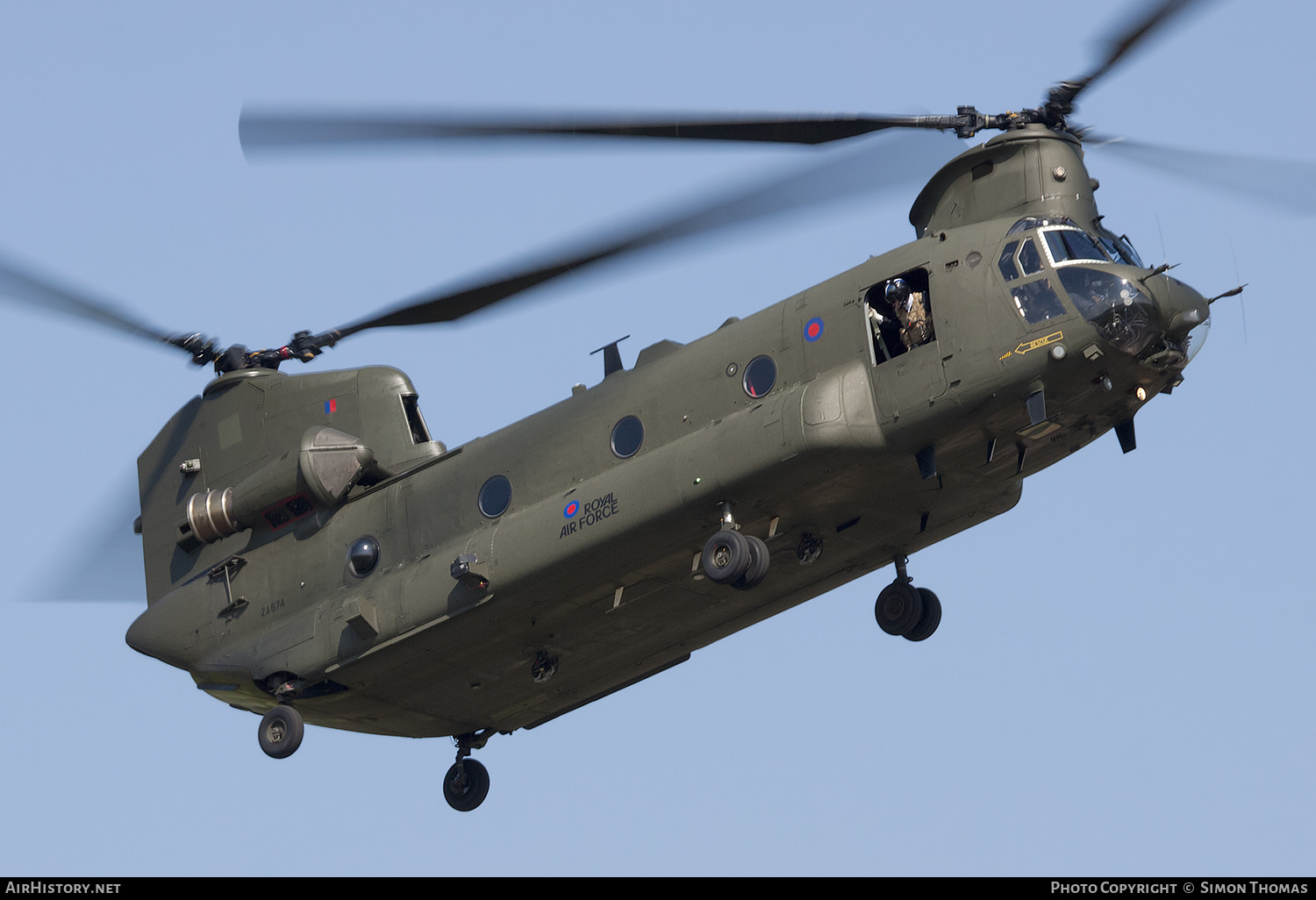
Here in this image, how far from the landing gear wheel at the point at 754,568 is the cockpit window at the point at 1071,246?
15.9 feet

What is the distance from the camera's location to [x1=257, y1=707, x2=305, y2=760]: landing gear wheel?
27.8 metres

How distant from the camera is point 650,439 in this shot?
25.2 metres

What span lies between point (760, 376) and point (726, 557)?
236cm

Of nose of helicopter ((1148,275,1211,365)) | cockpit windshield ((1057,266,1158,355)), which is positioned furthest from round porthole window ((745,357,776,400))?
nose of helicopter ((1148,275,1211,365))

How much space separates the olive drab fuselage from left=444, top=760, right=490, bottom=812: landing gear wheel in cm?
70

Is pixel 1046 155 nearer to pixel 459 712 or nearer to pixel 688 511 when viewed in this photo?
pixel 688 511

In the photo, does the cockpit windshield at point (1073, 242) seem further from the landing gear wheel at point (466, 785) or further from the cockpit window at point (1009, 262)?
the landing gear wheel at point (466, 785)

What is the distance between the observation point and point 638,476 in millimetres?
24719

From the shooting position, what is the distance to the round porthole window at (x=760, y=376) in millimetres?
24359

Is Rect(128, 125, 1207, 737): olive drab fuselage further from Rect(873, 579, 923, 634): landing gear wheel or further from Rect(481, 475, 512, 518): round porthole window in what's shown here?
Rect(873, 579, 923, 634): landing gear wheel

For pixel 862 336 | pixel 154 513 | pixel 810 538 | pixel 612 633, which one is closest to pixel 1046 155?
pixel 862 336

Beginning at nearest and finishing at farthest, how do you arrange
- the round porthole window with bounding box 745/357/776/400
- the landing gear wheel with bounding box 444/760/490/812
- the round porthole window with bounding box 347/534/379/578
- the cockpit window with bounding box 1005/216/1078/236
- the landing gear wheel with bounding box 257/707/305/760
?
the cockpit window with bounding box 1005/216/1078/236, the round porthole window with bounding box 745/357/776/400, the round porthole window with bounding box 347/534/379/578, the landing gear wheel with bounding box 257/707/305/760, the landing gear wheel with bounding box 444/760/490/812

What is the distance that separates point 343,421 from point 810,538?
793 centimetres

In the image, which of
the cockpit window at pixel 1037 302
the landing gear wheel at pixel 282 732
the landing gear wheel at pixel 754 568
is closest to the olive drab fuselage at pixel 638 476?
the cockpit window at pixel 1037 302
